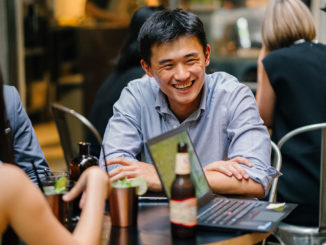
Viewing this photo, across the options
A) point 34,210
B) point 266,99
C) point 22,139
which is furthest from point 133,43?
point 34,210

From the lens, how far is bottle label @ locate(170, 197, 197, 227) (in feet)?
5.57

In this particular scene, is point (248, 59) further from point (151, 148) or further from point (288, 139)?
point (151, 148)

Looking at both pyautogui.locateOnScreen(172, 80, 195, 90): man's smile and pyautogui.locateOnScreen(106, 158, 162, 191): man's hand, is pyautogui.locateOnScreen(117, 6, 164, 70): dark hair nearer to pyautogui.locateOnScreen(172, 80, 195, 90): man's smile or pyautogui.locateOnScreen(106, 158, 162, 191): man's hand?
pyautogui.locateOnScreen(172, 80, 195, 90): man's smile

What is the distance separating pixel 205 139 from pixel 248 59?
3103mm

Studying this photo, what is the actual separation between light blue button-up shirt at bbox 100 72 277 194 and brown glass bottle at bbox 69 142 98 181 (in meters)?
0.40

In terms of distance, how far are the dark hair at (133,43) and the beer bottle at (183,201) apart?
2.02 meters

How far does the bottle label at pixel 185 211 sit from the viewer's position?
5.57ft

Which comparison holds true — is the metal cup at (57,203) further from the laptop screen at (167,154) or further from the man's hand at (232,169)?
the man's hand at (232,169)

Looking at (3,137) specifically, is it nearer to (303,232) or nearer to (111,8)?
(303,232)

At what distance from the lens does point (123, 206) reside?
Result: 183 cm

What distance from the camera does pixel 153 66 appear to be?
251 cm

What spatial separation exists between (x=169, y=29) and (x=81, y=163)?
690 mm

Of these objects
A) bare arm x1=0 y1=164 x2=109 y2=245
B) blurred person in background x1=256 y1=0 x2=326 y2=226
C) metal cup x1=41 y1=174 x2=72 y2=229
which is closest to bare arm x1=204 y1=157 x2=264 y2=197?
metal cup x1=41 y1=174 x2=72 y2=229

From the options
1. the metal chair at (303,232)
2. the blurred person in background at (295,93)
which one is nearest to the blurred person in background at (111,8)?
the blurred person in background at (295,93)
